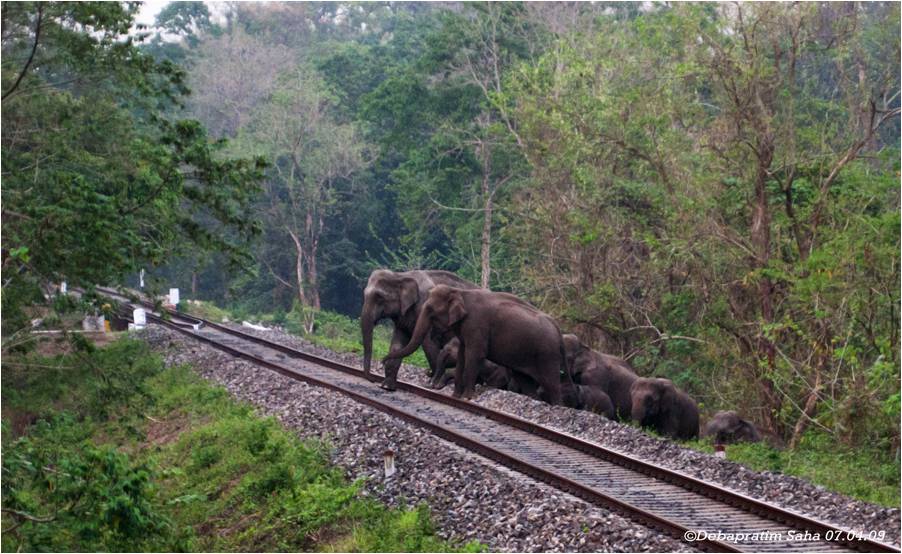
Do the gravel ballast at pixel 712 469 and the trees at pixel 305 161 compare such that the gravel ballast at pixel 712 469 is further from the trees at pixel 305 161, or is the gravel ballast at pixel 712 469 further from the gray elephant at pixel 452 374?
the trees at pixel 305 161

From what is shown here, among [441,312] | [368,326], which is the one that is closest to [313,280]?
[368,326]

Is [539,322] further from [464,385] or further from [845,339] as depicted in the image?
[845,339]

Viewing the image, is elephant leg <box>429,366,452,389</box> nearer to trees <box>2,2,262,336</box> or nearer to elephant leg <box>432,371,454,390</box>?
elephant leg <box>432,371,454,390</box>

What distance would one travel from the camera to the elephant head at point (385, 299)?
2052 cm

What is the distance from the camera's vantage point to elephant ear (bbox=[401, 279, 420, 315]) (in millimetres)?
20734

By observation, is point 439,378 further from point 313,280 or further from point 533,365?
point 313,280

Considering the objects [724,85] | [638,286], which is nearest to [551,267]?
[638,286]

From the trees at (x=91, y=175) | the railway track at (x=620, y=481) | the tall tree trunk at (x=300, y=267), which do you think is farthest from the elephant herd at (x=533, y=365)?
the tall tree trunk at (x=300, y=267)

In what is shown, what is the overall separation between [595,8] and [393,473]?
138ft

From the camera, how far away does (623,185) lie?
2528cm

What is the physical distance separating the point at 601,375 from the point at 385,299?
12.5 ft

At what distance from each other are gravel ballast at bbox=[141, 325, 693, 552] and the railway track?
0.81 ft

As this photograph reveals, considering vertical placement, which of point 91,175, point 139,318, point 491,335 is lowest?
point 139,318

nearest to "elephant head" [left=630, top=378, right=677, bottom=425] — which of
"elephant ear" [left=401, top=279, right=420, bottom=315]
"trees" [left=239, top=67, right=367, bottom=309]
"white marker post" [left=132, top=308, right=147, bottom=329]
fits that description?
"elephant ear" [left=401, top=279, right=420, bottom=315]
